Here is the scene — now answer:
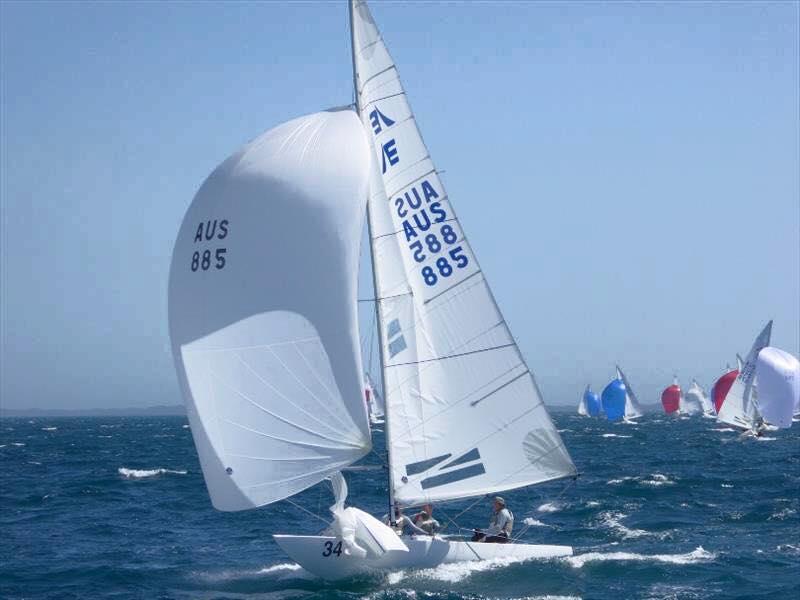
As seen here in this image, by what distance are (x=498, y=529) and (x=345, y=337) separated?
4473mm

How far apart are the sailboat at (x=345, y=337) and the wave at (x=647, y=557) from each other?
2.14 metres

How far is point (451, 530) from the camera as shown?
874 inches

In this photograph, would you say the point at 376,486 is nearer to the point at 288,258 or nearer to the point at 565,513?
the point at 565,513

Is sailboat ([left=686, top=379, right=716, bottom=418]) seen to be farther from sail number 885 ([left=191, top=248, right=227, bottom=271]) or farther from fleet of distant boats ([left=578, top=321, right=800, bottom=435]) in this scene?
sail number 885 ([left=191, top=248, right=227, bottom=271])

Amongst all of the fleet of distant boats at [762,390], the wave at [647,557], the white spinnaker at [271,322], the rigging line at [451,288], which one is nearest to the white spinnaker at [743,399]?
the fleet of distant boats at [762,390]

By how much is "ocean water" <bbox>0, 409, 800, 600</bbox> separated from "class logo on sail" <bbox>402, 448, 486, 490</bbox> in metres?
1.29

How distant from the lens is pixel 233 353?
558 inches

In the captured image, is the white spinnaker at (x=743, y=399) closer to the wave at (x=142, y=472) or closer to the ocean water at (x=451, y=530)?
the ocean water at (x=451, y=530)

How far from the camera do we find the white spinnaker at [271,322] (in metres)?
14.2

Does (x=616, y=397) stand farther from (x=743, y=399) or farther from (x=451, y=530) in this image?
(x=451, y=530)

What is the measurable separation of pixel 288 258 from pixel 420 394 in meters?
3.14

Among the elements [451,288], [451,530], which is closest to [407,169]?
[451,288]

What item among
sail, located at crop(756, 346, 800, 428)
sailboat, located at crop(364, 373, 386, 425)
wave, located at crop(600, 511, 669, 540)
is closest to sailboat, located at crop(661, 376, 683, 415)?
sailboat, located at crop(364, 373, 386, 425)

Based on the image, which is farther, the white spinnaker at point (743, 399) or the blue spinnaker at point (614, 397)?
the blue spinnaker at point (614, 397)
